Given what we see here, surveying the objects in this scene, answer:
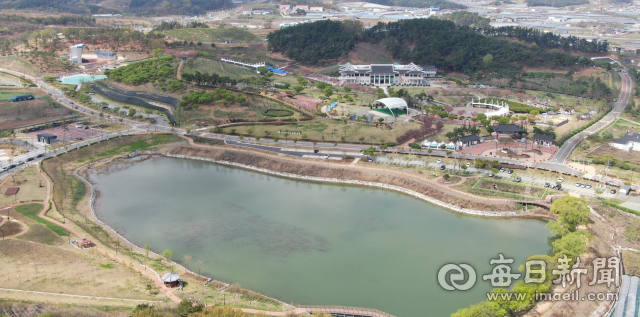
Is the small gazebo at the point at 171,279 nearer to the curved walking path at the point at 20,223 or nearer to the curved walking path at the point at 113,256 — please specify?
the curved walking path at the point at 113,256

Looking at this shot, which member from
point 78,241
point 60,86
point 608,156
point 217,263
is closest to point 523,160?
point 608,156

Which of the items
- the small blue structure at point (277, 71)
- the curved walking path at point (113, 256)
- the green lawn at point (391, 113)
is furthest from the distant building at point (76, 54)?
the green lawn at point (391, 113)

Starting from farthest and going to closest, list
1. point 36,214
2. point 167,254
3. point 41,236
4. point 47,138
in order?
1. point 47,138
2. point 36,214
3. point 41,236
4. point 167,254

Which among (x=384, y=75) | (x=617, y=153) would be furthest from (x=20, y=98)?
(x=617, y=153)

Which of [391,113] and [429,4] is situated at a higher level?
[429,4]

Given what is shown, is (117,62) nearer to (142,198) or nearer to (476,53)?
(142,198)

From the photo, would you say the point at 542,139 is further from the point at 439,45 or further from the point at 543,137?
the point at 439,45
